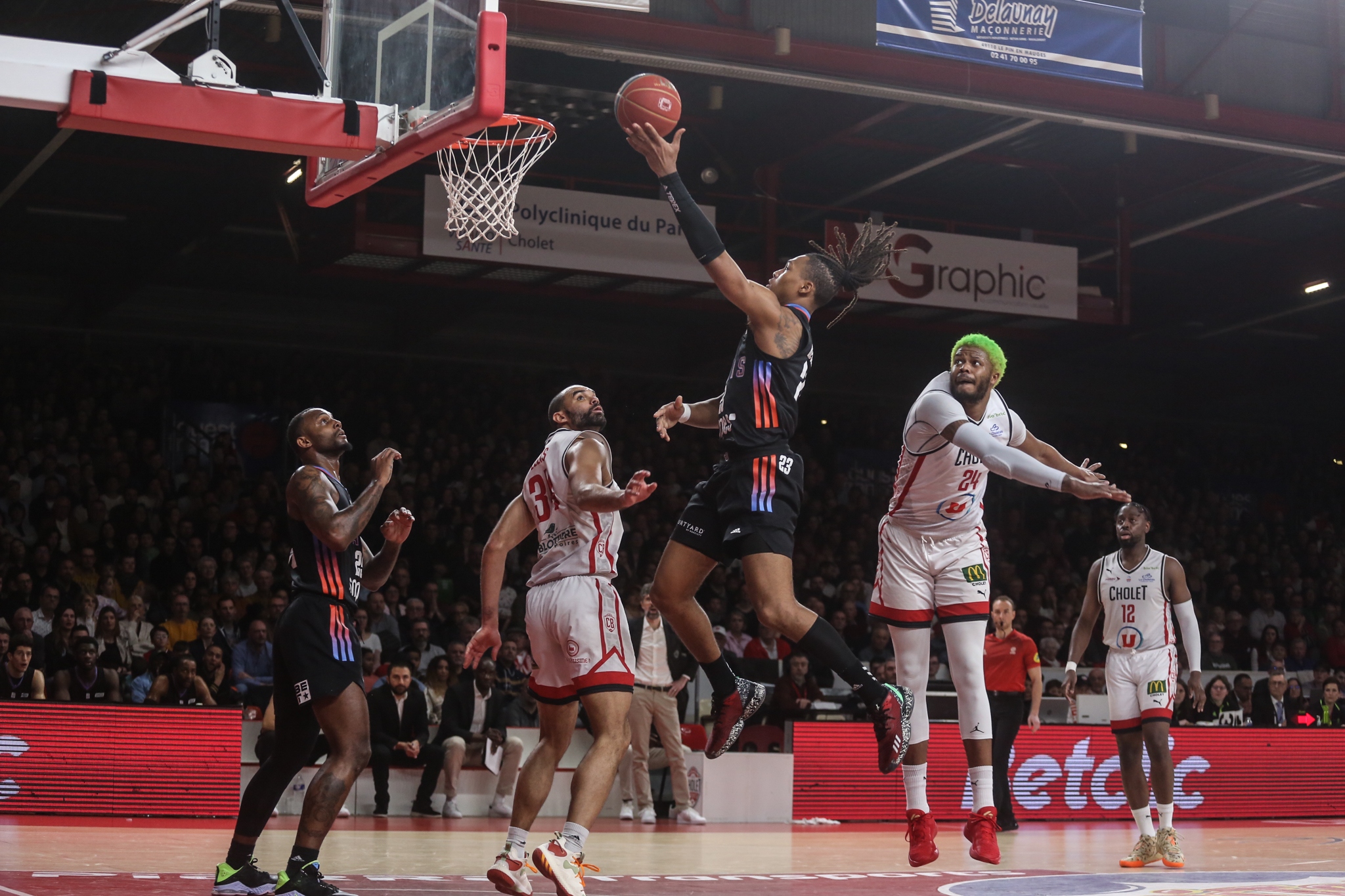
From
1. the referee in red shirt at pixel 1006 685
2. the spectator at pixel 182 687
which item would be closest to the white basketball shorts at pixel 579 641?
the referee in red shirt at pixel 1006 685

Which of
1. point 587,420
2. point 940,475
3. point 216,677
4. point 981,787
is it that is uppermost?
point 587,420

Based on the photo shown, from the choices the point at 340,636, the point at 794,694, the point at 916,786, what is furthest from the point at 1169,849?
the point at 794,694

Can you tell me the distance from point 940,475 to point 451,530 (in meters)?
13.6

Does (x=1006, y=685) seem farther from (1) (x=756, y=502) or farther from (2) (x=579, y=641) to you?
(2) (x=579, y=641)

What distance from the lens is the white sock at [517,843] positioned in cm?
709

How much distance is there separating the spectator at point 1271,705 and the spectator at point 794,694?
6.21 metres

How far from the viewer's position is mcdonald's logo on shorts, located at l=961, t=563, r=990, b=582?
26.5 feet

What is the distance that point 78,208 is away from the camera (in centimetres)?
2353

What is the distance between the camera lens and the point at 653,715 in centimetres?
1515

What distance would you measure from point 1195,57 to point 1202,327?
1115cm

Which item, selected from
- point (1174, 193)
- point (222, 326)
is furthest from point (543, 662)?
point (222, 326)

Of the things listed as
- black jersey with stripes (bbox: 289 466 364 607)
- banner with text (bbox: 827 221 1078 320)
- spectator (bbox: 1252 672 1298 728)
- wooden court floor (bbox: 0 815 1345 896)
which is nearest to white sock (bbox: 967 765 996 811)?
wooden court floor (bbox: 0 815 1345 896)

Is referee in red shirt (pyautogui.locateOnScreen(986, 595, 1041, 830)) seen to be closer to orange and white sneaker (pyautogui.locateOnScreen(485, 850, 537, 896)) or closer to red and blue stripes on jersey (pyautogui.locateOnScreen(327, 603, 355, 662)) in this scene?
orange and white sneaker (pyautogui.locateOnScreen(485, 850, 537, 896))

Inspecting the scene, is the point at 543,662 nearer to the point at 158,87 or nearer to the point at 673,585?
the point at 673,585
